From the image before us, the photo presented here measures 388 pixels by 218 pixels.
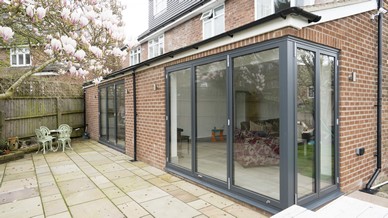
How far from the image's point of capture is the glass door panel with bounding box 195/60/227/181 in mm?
4121

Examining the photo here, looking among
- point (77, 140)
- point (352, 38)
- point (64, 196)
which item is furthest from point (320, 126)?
point (77, 140)

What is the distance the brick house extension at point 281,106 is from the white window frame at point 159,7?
693 cm

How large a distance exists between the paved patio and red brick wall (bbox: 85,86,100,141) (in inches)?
152

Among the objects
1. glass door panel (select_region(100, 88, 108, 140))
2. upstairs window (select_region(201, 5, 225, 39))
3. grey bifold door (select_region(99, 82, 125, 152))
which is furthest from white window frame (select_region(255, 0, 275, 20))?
glass door panel (select_region(100, 88, 108, 140))

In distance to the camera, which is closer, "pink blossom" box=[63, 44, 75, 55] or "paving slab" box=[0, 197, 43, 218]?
"pink blossom" box=[63, 44, 75, 55]

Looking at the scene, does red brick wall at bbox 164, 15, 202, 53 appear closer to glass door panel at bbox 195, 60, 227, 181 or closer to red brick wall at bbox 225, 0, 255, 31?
red brick wall at bbox 225, 0, 255, 31

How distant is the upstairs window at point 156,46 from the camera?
1180cm

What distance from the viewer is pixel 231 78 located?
3736 millimetres

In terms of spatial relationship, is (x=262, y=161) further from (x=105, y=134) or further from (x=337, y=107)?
(x=105, y=134)

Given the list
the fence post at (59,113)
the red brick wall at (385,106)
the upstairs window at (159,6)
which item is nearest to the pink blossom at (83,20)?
the red brick wall at (385,106)

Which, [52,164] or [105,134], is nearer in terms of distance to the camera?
[52,164]

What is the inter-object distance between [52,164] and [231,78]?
5516mm

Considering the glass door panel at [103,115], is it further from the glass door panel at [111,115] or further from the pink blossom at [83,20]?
the pink blossom at [83,20]

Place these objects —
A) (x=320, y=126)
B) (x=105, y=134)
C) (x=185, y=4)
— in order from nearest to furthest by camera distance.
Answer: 1. (x=320, y=126)
2. (x=105, y=134)
3. (x=185, y=4)
